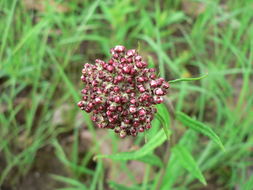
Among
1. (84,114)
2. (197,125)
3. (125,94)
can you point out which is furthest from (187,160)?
(84,114)

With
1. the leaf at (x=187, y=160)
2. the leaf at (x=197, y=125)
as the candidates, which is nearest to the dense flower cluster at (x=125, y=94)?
the leaf at (x=197, y=125)

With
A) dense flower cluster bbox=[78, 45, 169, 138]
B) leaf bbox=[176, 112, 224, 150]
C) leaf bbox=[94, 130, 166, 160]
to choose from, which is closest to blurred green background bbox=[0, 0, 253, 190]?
leaf bbox=[94, 130, 166, 160]

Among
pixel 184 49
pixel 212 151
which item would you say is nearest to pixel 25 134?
pixel 212 151

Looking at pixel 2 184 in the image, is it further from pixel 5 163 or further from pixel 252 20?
pixel 252 20

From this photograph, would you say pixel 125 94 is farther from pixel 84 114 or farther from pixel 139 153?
pixel 84 114

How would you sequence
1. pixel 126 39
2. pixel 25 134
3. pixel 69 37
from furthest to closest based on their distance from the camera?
pixel 126 39, pixel 69 37, pixel 25 134

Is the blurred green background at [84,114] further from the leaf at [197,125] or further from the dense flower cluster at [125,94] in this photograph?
the dense flower cluster at [125,94]

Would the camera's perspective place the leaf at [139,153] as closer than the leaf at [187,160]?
No
